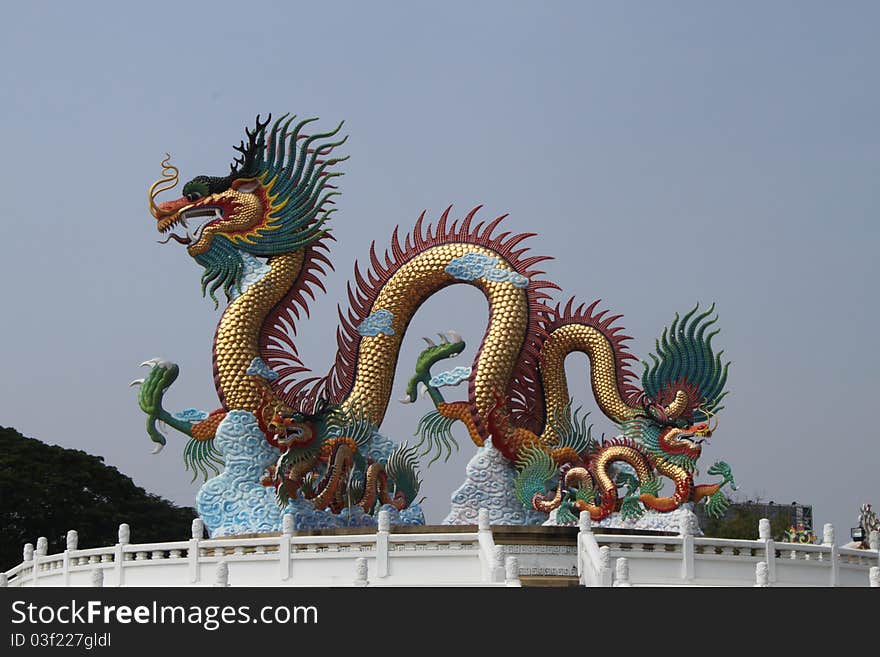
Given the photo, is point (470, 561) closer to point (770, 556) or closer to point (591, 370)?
point (770, 556)

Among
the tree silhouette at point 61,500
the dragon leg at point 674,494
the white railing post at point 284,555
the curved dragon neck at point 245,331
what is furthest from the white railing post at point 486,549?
the tree silhouette at point 61,500

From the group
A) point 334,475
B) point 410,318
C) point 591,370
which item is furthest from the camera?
point 591,370

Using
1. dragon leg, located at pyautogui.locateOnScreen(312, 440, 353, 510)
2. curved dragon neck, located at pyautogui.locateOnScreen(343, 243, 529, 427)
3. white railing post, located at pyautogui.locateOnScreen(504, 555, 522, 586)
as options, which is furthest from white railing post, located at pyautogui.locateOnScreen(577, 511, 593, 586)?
curved dragon neck, located at pyautogui.locateOnScreen(343, 243, 529, 427)

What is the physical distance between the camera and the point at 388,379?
2178 centimetres

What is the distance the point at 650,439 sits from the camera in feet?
69.4

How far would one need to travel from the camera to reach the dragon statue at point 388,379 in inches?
816

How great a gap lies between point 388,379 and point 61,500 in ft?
40.7

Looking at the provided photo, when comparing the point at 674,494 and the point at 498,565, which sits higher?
the point at 674,494

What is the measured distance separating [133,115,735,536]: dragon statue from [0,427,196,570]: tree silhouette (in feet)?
33.3

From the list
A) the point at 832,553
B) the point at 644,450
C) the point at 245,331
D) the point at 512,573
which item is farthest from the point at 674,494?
the point at 512,573

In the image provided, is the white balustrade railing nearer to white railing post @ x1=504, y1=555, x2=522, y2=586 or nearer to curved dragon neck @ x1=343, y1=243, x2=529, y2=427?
white railing post @ x1=504, y1=555, x2=522, y2=586
